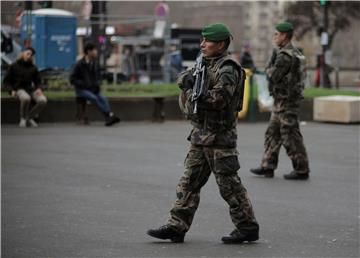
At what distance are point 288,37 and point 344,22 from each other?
32885 millimetres

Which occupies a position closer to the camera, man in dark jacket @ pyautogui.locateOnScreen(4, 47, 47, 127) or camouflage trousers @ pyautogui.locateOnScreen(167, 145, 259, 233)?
camouflage trousers @ pyautogui.locateOnScreen(167, 145, 259, 233)

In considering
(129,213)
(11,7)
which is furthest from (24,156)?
(11,7)

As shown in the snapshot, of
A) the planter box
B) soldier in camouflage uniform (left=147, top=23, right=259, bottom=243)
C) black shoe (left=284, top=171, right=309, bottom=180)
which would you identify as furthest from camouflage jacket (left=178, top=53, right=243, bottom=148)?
the planter box

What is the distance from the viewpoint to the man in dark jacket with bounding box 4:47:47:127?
17.3 metres

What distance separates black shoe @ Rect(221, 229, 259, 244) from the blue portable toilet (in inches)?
647

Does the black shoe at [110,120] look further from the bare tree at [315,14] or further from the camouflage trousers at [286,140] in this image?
the bare tree at [315,14]

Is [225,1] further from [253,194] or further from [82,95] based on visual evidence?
[253,194]

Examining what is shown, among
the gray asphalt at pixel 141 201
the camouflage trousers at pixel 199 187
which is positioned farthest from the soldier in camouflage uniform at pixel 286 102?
the camouflage trousers at pixel 199 187

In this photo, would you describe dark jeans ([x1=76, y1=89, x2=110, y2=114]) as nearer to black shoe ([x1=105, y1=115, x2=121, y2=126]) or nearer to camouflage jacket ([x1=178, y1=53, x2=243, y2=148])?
black shoe ([x1=105, y1=115, x2=121, y2=126])

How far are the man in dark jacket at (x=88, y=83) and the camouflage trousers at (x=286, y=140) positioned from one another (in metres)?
7.20

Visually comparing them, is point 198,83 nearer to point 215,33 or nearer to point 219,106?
point 219,106

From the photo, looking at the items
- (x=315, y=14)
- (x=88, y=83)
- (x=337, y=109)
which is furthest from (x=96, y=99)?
(x=315, y=14)

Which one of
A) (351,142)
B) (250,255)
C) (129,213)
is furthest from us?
→ (351,142)

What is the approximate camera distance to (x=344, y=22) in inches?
1686
